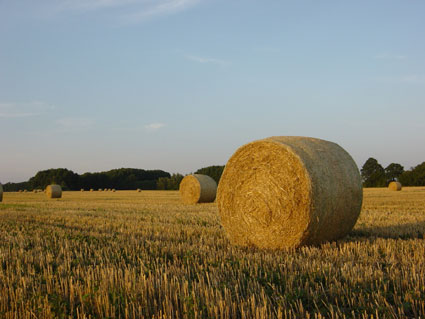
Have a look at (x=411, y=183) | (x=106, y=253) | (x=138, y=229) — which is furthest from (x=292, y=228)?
(x=411, y=183)

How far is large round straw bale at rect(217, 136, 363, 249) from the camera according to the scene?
6.58m

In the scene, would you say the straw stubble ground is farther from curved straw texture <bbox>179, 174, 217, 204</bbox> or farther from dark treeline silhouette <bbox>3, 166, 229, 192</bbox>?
dark treeline silhouette <bbox>3, 166, 229, 192</bbox>

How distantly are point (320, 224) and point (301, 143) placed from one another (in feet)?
5.02

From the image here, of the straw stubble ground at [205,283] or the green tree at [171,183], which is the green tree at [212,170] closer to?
the green tree at [171,183]

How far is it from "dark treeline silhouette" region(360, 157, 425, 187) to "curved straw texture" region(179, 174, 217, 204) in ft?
148

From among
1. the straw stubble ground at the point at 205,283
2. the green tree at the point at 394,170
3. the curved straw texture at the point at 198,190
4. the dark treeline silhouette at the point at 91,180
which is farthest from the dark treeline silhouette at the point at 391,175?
the straw stubble ground at the point at 205,283

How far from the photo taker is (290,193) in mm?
6785

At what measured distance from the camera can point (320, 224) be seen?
6574 millimetres

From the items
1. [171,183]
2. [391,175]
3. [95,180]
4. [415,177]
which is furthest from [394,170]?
[95,180]

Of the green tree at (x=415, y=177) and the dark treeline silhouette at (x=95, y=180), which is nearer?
the green tree at (x=415, y=177)

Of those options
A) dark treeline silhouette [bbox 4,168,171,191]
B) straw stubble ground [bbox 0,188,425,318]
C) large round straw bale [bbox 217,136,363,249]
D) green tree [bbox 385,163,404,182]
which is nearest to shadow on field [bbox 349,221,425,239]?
large round straw bale [bbox 217,136,363,249]

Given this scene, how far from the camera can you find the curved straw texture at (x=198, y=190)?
65.2 ft

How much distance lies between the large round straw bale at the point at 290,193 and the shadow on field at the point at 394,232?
65cm

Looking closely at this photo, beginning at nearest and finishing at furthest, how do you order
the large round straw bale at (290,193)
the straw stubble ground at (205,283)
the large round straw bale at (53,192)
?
the straw stubble ground at (205,283), the large round straw bale at (290,193), the large round straw bale at (53,192)
